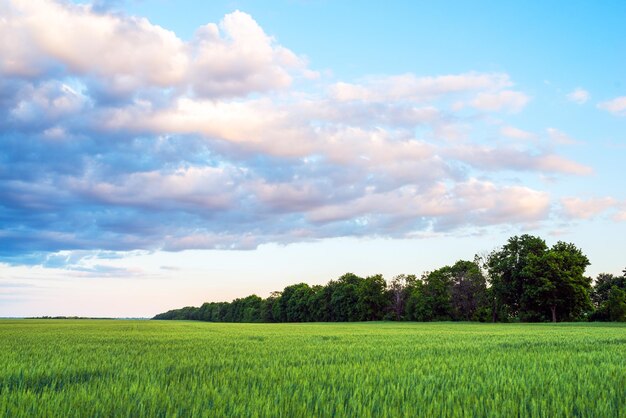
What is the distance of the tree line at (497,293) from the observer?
75000mm

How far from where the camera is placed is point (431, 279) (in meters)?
97.9

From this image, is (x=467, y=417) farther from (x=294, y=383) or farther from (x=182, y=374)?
(x=182, y=374)

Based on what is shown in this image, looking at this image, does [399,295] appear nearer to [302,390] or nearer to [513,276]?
[513,276]

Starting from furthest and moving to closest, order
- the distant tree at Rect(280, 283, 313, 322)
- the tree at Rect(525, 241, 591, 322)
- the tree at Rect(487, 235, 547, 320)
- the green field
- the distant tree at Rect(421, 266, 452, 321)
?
the distant tree at Rect(280, 283, 313, 322) < the distant tree at Rect(421, 266, 452, 321) < the tree at Rect(487, 235, 547, 320) < the tree at Rect(525, 241, 591, 322) < the green field

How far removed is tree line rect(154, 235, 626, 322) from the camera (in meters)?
75.0

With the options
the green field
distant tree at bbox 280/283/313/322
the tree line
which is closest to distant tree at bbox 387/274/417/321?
the tree line

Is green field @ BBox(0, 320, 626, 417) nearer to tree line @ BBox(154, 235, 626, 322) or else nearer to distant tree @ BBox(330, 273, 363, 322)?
tree line @ BBox(154, 235, 626, 322)

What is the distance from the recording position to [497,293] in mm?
81188

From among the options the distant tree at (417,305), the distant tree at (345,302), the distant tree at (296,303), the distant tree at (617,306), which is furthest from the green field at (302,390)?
the distant tree at (296,303)

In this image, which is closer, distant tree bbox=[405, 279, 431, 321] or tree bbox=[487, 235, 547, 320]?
tree bbox=[487, 235, 547, 320]

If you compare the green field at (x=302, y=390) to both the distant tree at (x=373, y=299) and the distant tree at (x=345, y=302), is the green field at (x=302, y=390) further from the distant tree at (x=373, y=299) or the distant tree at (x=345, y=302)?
the distant tree at (x=345, y=302)

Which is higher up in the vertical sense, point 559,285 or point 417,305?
point 559,285

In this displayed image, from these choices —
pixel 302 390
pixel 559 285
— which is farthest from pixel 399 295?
pixel 302 390

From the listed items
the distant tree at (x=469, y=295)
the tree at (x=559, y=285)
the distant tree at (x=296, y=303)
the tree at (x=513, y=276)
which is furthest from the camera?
the distant tree at (x=296, y=303)
